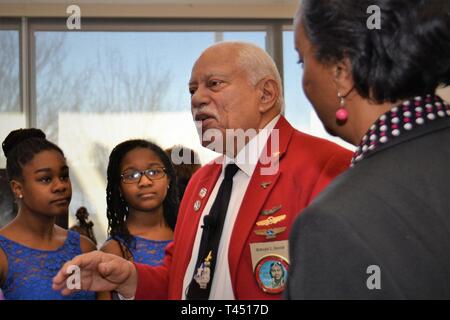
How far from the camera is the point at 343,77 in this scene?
0.92m

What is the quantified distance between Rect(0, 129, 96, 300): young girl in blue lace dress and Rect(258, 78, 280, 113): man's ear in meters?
0.82

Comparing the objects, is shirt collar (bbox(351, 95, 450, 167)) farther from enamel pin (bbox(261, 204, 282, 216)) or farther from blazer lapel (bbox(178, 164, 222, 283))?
blazer lapel (bbox(178, 164, 222, 283))

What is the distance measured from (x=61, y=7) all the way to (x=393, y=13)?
400cm

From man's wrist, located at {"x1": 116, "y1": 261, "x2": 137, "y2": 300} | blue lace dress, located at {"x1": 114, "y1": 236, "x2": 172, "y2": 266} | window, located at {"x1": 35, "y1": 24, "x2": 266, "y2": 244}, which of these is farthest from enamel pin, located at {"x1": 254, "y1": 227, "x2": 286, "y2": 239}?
window, located at {"x1": 35, "y1": 24, "x2": 266, "y2": 244}

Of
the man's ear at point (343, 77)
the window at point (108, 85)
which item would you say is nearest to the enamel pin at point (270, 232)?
the man's ear at point (343, 77)

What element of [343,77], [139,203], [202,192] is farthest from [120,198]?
[343,77]

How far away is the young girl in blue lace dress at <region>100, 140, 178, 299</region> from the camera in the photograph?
2168mm

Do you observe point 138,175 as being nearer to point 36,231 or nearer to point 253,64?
point 36,231

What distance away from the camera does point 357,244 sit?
2.44 feet

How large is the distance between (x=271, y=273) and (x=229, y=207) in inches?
8.3

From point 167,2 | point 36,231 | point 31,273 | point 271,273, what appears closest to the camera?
point 271,273

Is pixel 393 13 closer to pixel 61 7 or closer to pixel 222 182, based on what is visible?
pixel 222 182
